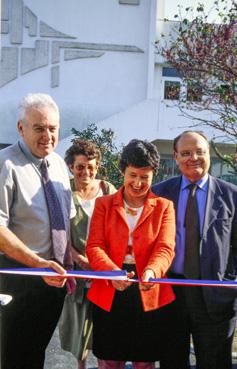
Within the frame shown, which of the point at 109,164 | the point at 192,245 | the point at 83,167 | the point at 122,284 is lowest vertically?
the point at 109,164

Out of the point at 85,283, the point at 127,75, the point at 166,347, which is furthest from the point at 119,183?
the point at 127,75

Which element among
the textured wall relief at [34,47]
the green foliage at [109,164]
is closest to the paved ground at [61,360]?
the green foliage at [109,164]

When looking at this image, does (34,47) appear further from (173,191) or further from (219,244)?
(219,244)

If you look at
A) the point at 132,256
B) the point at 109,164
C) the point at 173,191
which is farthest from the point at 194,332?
the point at 109,164

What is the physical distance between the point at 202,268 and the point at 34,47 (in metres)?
19.3

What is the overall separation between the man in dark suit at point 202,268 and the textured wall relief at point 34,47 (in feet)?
60.7

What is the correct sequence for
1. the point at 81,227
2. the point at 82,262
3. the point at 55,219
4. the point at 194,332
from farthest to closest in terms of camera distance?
the point at 81,227, the point at 82,262, the point at 194,332, the point at 55,219

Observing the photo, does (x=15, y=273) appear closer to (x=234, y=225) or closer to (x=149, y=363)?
(x=149, y=363)

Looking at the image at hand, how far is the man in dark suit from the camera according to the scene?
128 inches

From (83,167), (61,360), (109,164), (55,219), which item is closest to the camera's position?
(55,219)

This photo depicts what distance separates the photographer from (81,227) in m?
3.92

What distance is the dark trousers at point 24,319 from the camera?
308 centimetres

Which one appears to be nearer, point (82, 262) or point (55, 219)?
point (55, 219)

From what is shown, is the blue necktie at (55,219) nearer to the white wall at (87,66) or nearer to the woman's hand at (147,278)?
the woman's hand at (147,278)
